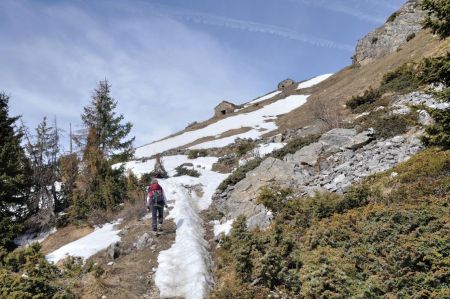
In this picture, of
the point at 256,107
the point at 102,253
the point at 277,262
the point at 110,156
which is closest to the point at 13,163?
the point at 110,156

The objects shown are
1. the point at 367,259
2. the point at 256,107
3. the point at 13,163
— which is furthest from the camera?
the point at 256,107

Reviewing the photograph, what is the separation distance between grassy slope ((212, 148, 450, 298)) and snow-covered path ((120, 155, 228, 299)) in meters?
0.64

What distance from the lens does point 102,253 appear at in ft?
46.9

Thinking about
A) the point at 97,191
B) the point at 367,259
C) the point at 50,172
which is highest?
the point at 50,172

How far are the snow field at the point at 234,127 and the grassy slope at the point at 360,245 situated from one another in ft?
84.1

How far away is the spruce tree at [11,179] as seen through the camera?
63.9 ft

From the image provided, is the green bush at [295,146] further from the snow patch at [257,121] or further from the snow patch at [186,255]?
the snow patch at [257,121]

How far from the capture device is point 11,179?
20.3m

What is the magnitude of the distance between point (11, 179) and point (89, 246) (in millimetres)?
8039

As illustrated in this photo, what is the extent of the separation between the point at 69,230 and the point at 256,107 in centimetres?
4609

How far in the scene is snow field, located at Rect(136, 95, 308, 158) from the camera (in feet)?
138

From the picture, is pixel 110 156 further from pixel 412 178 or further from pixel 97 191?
pixel 412 178

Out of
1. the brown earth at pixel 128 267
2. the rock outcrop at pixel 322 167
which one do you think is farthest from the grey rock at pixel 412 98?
the brown earth at pixel 128 267

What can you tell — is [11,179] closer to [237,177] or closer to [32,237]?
[32,237]
